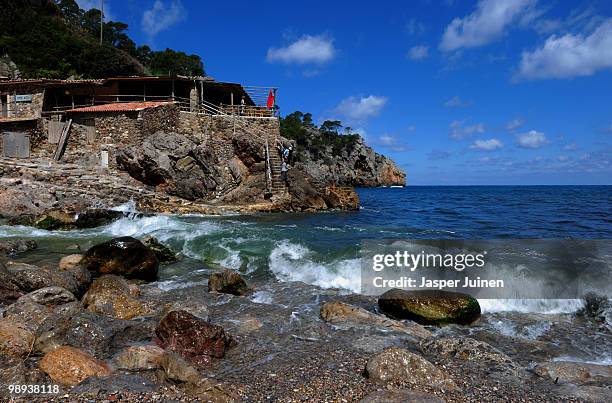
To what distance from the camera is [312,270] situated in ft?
45.2

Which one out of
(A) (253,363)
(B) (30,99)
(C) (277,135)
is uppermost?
(B) (30,99)

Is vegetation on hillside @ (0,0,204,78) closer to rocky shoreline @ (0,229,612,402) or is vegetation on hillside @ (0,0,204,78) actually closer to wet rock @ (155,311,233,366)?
rocky shoreline @ (0,229,612,402)

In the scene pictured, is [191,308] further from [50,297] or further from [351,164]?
[351,164]

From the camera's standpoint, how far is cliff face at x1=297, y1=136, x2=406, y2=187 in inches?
4013

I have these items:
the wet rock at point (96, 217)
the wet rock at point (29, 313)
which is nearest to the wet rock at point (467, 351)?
the wet rock at point (29, 313)

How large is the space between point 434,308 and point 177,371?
18.8 feet

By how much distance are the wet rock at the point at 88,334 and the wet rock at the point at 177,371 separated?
1.50 meters

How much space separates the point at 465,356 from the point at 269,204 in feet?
77.7

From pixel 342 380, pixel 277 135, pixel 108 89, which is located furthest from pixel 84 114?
pixel 342 380

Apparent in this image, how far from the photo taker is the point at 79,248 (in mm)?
15820

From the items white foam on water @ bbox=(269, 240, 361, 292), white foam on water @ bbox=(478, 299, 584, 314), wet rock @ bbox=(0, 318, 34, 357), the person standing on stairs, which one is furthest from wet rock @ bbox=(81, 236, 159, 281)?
the person standing on stairs

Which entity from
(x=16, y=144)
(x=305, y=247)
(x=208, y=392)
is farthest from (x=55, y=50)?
(x=208, y=392)

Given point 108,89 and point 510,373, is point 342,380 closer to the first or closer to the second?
point 510,373

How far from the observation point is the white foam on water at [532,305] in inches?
408
